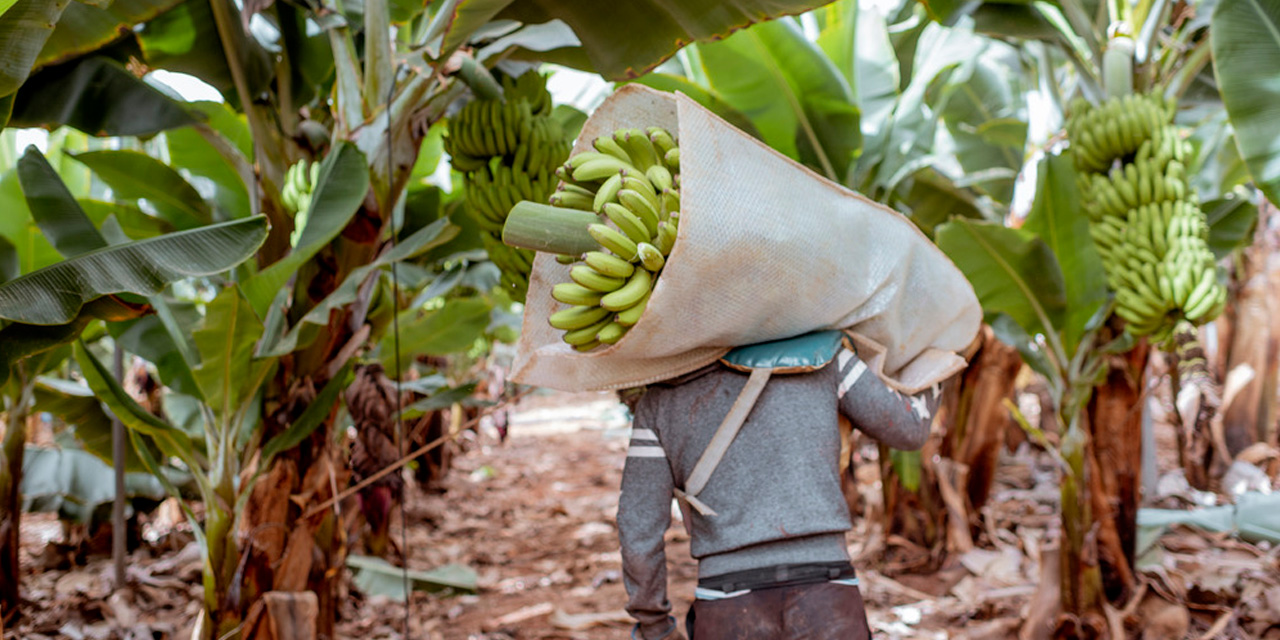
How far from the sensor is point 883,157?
3.62 metres

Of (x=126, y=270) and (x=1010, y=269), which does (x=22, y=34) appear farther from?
(x=1010, y=269)

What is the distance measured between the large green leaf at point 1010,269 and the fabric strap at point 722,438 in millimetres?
1592

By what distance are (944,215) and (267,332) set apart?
3266mm

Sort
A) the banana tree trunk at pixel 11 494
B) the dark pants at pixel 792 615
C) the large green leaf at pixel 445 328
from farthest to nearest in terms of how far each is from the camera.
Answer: the large green leaf at pixel 445 328 → the banana tree trunk at pixel 11 494 → the dark pants at pixel 792 615

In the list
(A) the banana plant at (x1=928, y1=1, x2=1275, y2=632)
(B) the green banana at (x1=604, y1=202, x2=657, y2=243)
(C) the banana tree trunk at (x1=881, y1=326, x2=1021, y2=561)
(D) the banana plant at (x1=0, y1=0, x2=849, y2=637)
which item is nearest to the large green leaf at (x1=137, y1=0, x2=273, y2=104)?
(D) the banana plant at (x1=0, y1=0, x2=849, y2=637)

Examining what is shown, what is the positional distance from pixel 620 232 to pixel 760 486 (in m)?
0.62

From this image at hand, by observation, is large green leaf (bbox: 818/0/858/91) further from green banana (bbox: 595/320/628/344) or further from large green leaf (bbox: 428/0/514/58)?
green banana (bbox: 595/320/628/344)

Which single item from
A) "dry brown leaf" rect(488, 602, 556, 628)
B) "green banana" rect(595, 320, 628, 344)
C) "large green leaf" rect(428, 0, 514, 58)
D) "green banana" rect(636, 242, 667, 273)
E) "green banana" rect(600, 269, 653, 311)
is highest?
"large green leaf" rect(428, 0, 514, 58)

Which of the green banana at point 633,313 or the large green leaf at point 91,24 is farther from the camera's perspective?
the large green leaf at point 91,24

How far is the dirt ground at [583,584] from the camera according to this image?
10.6 feet

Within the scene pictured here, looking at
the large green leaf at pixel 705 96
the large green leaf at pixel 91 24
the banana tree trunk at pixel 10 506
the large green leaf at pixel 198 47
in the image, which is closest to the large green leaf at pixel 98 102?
the large green leaf at pixel 91 24

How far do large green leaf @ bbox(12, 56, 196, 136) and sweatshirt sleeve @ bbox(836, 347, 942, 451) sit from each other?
7.13 feet

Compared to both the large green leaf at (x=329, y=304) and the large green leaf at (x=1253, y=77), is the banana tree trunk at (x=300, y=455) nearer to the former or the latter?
the large green leaf at (x=329, y=304)

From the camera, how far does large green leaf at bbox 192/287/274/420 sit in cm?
208
